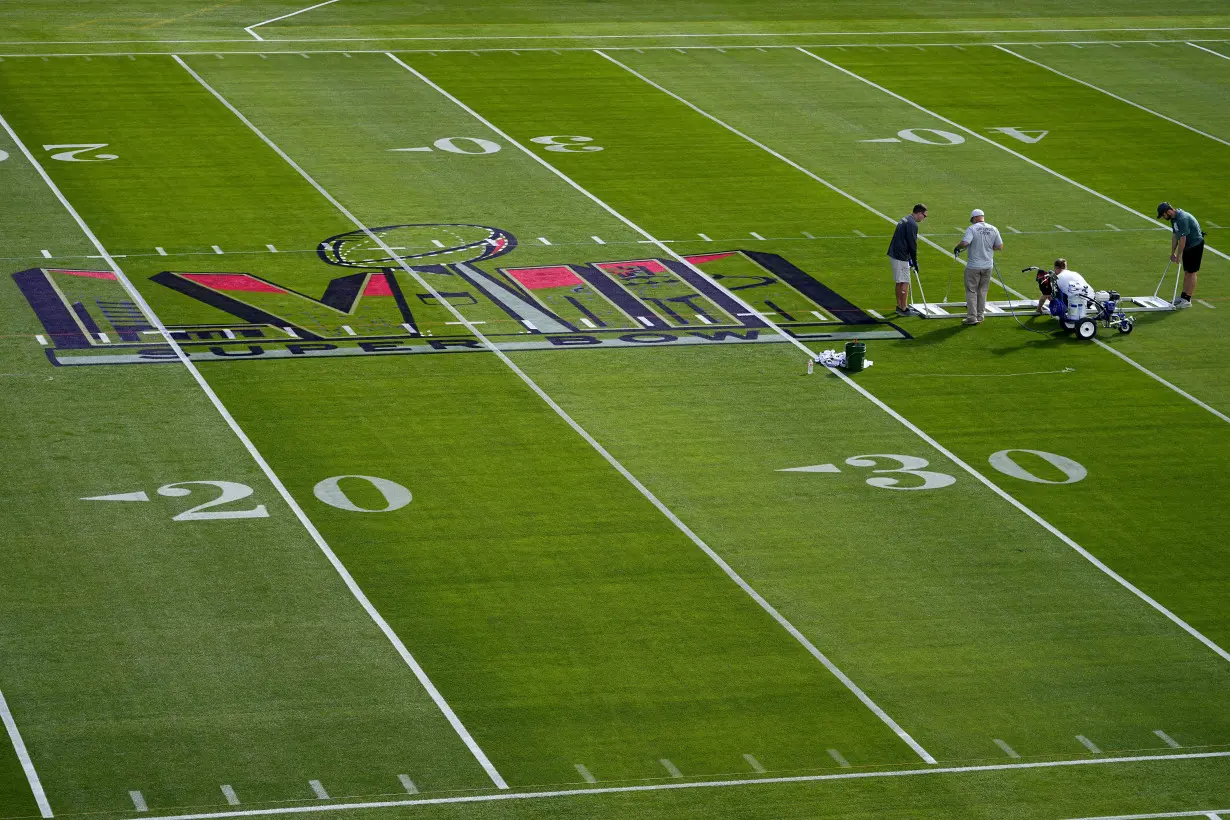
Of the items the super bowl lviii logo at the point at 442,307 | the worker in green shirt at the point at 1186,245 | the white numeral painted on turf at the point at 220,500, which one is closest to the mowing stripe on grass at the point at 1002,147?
the worker in green shirt at the point at 1186,245

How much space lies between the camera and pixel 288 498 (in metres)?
21.8

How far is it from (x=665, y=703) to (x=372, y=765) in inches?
106

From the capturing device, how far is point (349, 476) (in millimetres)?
22422

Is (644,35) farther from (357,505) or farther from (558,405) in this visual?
(357,505)

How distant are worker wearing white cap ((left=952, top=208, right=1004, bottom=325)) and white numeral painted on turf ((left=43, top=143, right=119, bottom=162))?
50.9ft

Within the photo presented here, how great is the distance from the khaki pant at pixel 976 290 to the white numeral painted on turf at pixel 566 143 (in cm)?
1099

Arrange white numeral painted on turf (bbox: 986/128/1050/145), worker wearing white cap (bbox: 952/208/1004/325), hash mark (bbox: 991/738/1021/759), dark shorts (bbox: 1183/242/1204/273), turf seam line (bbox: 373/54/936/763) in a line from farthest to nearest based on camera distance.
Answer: white numeral painted on turf (bbox: 986/128/1050/145) → dark shorts (bbox: 1183/242/1204/273) → worker wearing white cap (bbox: 952/208/1004/325) → turf seam line (bbox: 373/54/936/763) → hash mark (bbox: 991/738/1021/759)

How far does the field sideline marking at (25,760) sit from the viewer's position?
15773mm

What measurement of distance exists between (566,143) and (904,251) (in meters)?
11.2

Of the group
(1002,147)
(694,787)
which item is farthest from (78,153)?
(694,787)

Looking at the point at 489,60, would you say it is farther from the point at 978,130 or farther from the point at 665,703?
the point at 665,703

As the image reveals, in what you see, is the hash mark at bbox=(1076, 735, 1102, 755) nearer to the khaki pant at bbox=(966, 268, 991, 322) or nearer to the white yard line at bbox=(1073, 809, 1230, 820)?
the white yard line at bbox=(1073, 809, 1230, 820)

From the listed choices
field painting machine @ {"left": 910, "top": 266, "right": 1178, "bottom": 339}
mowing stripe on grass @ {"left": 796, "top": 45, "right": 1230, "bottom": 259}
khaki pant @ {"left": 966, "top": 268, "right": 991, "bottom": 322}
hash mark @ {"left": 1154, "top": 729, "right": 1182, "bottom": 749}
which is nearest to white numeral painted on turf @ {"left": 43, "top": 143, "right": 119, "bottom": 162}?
field painting machine @ {"left": 910, "top": 266, "right": 1178, "bottom": 339}

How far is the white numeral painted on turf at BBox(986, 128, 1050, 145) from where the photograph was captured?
129 feet
